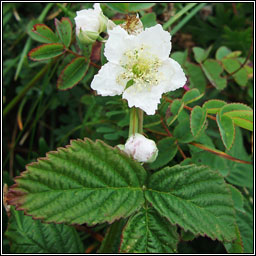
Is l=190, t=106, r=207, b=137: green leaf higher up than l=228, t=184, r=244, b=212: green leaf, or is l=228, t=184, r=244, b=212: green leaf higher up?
l=190, t=106, r=207, b=137: green leaf

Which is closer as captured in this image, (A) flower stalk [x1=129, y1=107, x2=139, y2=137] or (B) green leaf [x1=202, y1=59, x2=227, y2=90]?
(A) flower stalk [x1=129, y1=107, x2=139, y2=137]

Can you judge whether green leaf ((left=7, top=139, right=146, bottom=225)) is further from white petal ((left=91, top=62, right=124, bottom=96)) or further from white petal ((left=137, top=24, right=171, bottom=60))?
white petal ((left=137, top=24, right=171, bottom=60))

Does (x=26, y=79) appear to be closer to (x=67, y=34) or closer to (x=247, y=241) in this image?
(x=67, y=34)

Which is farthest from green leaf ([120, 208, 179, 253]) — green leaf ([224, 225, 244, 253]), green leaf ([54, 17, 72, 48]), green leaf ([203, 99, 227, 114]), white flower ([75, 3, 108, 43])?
green leaf ([54, 17, 72, 48])

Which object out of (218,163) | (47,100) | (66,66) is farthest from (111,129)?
(47,100)

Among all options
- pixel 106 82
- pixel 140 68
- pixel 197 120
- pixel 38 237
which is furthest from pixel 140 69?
pixel 38 237

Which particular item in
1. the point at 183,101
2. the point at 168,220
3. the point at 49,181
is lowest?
the point at 168,220
